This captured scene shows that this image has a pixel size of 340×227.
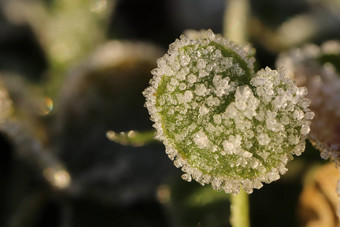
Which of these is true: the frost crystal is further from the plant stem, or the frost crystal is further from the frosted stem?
the frosted stem

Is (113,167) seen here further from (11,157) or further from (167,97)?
(167,97)

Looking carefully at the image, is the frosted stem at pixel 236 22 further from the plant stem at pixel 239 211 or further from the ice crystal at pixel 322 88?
the plant stem at pixel 239 211

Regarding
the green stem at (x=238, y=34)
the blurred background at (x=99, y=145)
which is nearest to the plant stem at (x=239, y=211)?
the green stem at (x=238, y=34)

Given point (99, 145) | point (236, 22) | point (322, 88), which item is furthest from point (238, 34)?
point (99, 145)

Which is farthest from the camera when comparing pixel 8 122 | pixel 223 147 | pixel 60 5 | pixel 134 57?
pixel 60 5

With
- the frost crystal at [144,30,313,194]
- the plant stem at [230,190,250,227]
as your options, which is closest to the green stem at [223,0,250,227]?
the plant stem at [230,190,250,227]

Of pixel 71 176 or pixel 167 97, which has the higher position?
pixel 71 176

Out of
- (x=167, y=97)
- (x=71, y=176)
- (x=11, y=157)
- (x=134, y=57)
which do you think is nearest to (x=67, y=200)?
(x=71, y=176)
